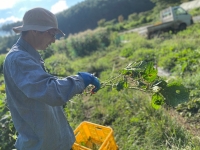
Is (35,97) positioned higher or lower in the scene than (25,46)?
lower

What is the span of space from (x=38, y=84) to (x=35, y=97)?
0.27 feet

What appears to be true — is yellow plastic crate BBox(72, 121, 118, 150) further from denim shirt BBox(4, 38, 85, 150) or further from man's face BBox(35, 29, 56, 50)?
man's face BBox(35, 29, 56, 50)

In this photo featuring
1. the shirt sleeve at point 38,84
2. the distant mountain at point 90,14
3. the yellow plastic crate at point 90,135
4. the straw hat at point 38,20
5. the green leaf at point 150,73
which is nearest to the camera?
the shirt sleeve at point 38,84

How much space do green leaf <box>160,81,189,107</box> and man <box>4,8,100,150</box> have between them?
63cm

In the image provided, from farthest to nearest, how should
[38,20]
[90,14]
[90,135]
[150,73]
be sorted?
[90,14], [90,135], [150,73], [38,20]

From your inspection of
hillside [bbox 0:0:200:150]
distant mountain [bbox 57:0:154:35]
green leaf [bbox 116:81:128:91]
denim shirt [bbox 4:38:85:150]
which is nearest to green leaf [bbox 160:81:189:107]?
hillside [bbox 0:0:200:150]

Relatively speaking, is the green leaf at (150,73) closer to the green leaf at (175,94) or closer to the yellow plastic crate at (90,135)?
the green leaf at (175,94)

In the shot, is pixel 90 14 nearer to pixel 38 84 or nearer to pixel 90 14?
pixel 90 14

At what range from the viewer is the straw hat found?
1305 mm

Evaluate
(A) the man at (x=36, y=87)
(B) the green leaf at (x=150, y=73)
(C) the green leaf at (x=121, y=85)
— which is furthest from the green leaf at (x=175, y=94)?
(A) the man at (x=36, y=87)

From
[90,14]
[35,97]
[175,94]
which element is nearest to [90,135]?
[175,94]

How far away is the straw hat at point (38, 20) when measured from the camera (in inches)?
51.4

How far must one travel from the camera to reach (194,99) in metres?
3.28

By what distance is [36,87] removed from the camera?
111 centimetres
